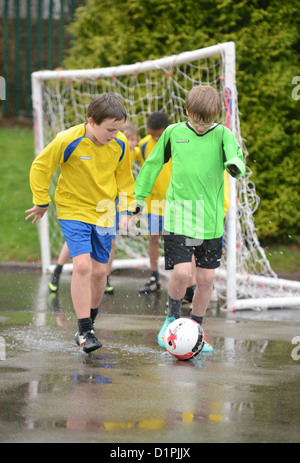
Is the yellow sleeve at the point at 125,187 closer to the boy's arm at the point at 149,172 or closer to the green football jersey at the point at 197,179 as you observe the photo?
the boy's arm at the point at 149,172

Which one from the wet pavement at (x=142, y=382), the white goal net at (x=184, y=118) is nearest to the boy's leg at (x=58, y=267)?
the wet pavement at (x=142, y=382)

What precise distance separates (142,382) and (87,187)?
149 cm

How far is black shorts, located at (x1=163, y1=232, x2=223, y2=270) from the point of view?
551cm

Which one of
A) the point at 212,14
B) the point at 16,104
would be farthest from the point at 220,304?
the point at 16,104

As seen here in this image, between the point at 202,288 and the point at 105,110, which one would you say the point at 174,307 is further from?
the point at 105,110

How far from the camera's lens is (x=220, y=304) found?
7.93 m

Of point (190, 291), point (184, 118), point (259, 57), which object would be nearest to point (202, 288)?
point (190, 291)

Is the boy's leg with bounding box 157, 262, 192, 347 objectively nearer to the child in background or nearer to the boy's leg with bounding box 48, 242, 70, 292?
the child in background

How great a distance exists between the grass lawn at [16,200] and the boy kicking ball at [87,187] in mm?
5042

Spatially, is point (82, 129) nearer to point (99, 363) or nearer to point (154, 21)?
point (99, 363)

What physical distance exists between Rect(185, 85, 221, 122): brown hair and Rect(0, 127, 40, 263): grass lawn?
5488 mm

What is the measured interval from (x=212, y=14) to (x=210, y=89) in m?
5.62

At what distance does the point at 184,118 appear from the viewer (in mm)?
9016

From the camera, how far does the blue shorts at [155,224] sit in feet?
26.5
